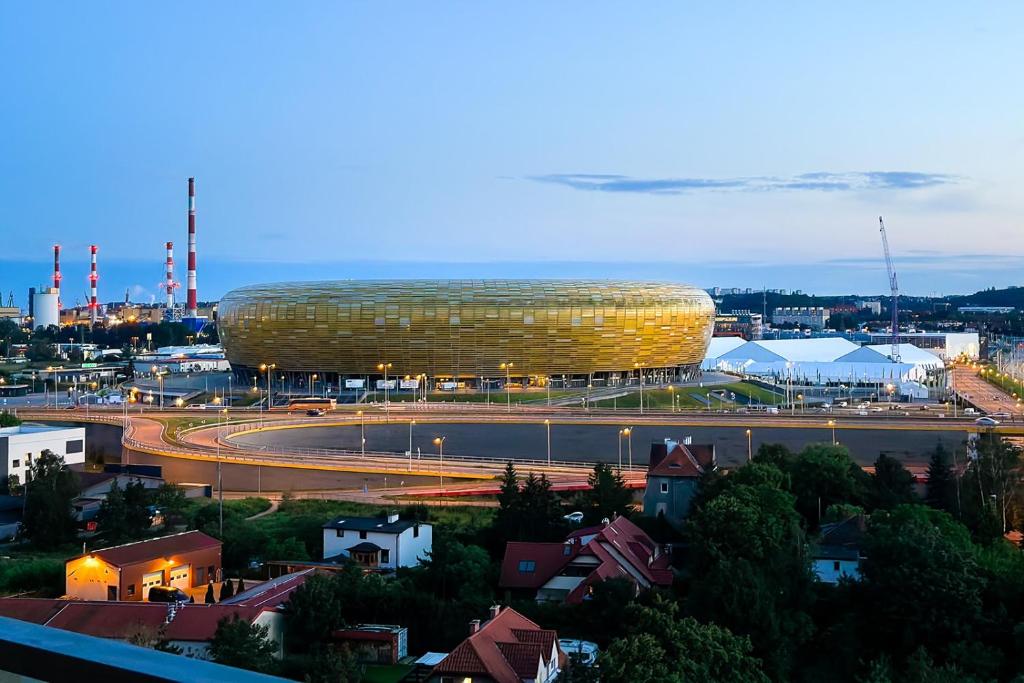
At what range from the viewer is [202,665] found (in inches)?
76.7

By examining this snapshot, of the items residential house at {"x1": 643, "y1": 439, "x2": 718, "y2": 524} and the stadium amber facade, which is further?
the stadium amber facade

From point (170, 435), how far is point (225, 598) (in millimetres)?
30863

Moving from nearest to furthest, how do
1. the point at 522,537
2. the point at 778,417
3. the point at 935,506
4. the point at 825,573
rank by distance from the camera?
the point at 825,573 → the point at 522,537 → the point at 935,506 → the point at 778,417

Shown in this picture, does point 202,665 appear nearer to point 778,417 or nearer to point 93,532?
point 93,532

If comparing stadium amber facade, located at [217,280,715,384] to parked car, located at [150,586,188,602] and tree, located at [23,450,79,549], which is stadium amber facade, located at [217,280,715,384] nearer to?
tree, located at [23,450,79,549]

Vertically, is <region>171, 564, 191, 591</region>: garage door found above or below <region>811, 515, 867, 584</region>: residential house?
below

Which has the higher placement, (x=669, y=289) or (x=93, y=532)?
(x=669, y=289)

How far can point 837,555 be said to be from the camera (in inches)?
906

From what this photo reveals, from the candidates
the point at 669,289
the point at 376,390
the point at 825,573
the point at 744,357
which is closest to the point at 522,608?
the point at 825,573

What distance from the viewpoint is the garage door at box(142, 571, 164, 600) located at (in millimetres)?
22438

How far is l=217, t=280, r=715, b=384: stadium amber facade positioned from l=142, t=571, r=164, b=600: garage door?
49.9 m

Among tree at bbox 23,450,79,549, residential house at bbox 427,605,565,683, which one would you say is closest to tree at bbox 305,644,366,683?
residential house at bbox 427,605,565,683

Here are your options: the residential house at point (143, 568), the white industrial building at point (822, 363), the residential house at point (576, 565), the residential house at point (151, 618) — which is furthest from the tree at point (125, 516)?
the white industrial building at point (822, 363)

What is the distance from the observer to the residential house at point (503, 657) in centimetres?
1461
